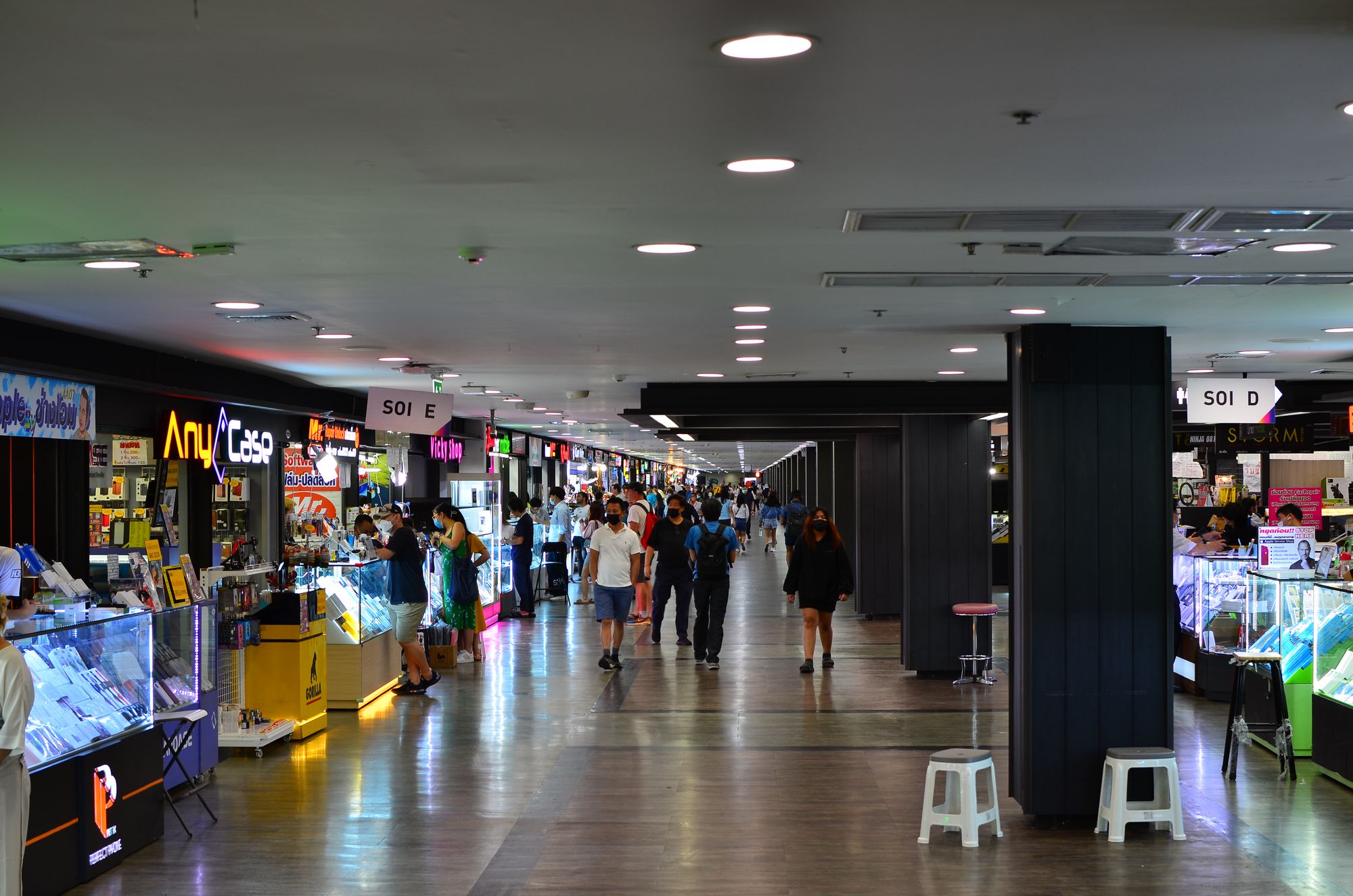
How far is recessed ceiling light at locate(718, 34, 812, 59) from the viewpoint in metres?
2.57

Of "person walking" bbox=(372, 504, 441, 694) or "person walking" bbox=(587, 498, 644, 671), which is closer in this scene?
"person walking" bbox=(372, 504, 441, 694)

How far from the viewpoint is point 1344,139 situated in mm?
3344

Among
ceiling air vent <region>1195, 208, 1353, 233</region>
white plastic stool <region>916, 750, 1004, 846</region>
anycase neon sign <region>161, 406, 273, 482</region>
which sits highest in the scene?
ceiling air vent <region>1195, 208, 1353, 233</region>

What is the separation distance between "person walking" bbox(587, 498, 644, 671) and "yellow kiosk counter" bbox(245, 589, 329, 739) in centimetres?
318

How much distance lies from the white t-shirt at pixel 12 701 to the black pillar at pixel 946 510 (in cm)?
869

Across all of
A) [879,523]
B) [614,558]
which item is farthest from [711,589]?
[879,523]

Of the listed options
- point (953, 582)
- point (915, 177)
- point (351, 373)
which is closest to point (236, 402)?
point (351, 373)

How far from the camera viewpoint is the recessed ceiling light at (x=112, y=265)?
17.4 feet

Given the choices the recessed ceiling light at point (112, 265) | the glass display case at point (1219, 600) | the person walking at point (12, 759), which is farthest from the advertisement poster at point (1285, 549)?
the person walking at point (12, 759)

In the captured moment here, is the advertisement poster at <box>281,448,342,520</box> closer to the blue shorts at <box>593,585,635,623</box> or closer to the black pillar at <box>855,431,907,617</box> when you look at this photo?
the blue shorts at <box>593,585,635,623</box>

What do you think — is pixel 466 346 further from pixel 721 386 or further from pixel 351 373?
pixel 721 386

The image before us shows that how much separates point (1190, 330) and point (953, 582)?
4779 millimetres

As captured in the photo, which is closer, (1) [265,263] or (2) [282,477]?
(1) [265,263]

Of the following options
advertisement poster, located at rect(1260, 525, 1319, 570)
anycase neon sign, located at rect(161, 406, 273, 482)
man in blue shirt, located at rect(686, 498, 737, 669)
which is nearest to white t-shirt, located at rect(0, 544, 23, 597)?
anycase neon sign, located at rect(161, 406, 273, 482)
